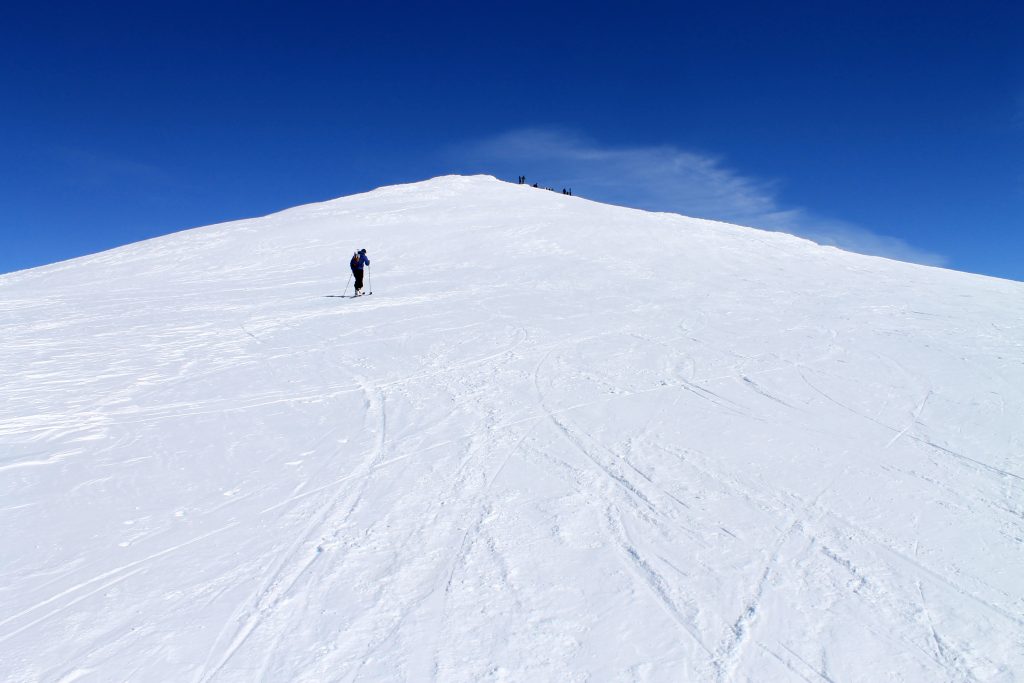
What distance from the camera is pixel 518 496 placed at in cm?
600

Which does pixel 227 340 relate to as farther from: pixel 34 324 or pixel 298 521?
pixel 298 521

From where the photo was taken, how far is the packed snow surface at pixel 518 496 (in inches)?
158

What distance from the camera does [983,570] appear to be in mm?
4746

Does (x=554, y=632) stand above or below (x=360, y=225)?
below

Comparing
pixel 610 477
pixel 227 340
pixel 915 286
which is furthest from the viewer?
pixel 915 286

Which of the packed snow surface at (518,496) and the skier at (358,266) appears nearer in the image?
the packed snow surface at (518,496)

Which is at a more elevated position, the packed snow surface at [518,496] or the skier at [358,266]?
the skier at [358,266]

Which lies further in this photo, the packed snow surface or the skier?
the skier

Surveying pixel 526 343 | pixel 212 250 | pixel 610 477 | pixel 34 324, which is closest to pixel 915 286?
pixel 526 343

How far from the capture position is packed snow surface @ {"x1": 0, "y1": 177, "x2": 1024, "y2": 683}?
4012mm

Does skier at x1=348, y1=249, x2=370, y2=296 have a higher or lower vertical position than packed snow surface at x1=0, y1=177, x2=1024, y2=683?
higher

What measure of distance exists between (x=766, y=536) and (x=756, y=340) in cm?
750

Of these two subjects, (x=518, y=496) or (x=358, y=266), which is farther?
(x=358, y=266)

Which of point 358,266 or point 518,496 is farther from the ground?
point 358,266
